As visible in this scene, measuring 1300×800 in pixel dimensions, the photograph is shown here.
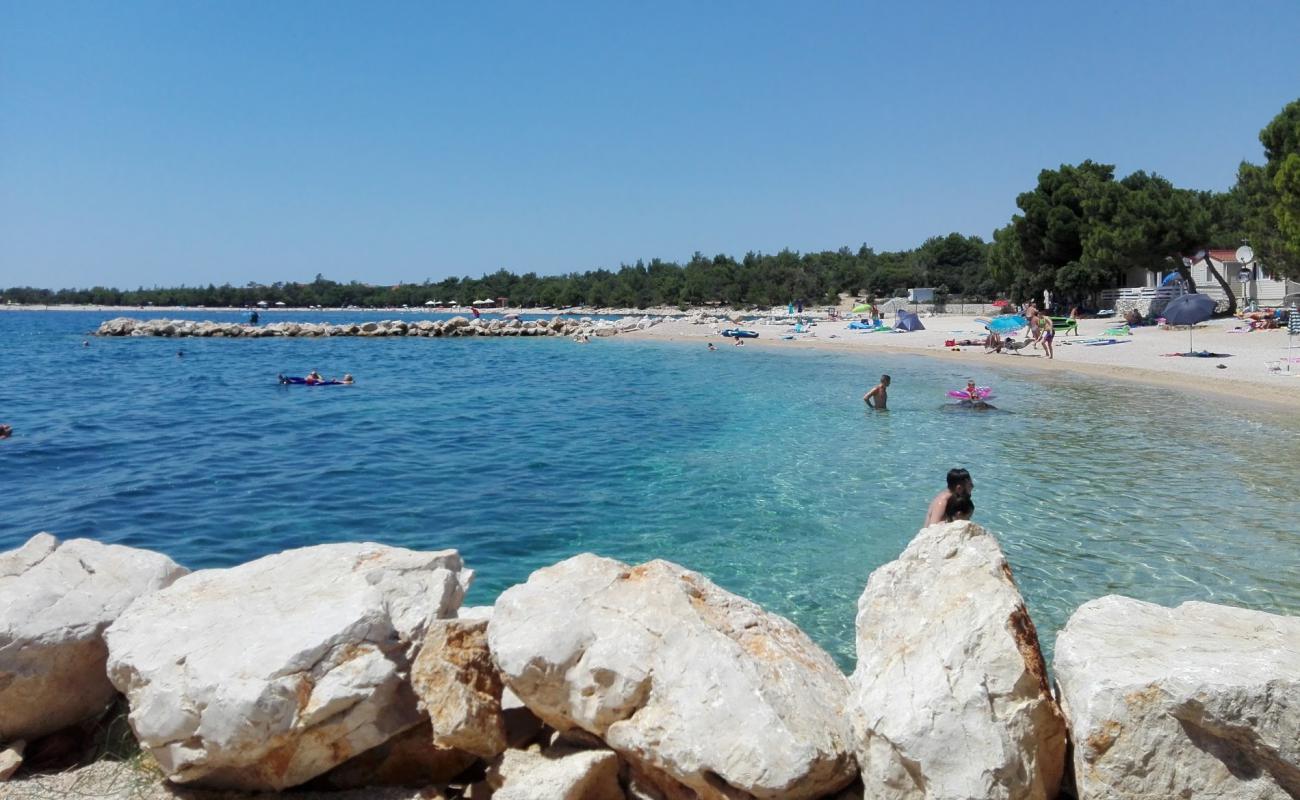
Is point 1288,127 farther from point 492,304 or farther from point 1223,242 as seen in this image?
point 492,304

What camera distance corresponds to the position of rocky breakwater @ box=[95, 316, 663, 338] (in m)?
67.9

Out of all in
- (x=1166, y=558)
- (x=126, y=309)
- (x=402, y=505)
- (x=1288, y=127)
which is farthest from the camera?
(x=126, y=309)

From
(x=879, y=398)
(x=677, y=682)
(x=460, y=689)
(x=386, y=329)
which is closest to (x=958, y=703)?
(x=677, y=682)

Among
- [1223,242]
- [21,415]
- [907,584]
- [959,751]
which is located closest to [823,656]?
[907,584]

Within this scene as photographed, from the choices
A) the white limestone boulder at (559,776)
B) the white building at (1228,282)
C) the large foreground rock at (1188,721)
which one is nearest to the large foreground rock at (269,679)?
the white limestone boulder at (559,776)

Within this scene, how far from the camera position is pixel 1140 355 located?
97.0 ft

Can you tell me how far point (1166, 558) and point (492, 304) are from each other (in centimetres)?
13734

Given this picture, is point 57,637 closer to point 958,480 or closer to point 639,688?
point 639,688

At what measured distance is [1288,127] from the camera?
33.9 meters

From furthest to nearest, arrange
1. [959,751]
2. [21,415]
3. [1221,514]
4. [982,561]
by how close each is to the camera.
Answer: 1. [21,415]
2. [1221,514]
3. [982,561]
4. [959,751]

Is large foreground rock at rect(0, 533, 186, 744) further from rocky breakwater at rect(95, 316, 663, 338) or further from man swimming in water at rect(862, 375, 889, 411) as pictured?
rocky breakwater at rect(95, 316, 663, 338)

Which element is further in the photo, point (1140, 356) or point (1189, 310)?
point (1140, 356)

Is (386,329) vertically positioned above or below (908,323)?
below

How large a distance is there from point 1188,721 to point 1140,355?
30022 millimetres
